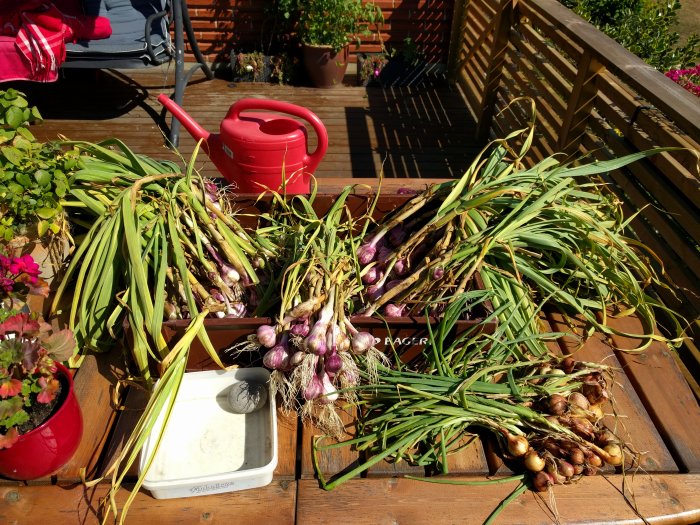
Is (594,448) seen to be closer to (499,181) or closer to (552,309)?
(552,309)

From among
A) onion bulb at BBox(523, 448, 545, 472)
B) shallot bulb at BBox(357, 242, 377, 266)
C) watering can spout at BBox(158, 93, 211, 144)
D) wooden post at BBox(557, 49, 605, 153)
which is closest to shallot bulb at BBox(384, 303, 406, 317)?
shallot bulb at BBox(357, 242, 377, 266)

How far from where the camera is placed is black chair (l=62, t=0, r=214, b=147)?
3.05m

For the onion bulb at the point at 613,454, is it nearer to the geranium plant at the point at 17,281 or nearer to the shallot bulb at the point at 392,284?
the shallot bulb at the point at 392,284

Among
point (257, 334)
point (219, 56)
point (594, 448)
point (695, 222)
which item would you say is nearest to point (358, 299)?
point (257, 334)

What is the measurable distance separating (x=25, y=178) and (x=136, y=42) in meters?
2.38

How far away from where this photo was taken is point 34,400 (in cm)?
95

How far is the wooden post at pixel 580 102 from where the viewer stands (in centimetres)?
218

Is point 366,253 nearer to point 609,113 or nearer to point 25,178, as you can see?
point 25,178

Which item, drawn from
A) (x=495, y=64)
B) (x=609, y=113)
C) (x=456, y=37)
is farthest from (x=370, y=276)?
(x=456, y=37)

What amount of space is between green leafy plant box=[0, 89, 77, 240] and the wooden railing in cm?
132

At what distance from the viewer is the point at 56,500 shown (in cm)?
94

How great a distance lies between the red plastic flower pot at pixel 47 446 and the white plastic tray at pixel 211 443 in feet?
0.47

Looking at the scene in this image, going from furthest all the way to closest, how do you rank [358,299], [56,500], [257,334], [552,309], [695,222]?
[695,222] < [552,309] < [358,299] < [257,334] < [56,500]

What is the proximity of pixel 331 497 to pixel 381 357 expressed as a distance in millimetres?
304
